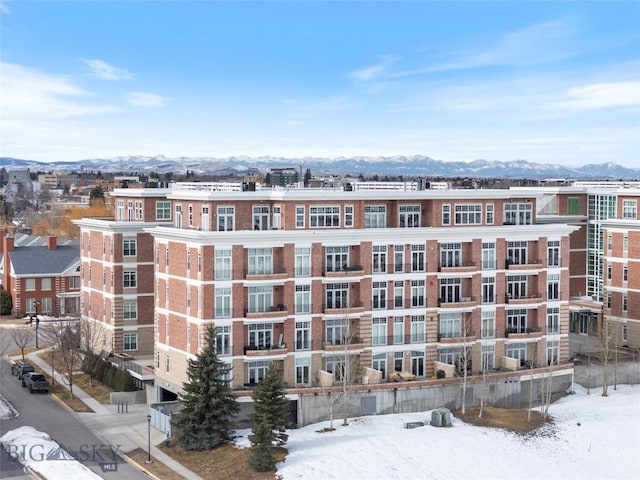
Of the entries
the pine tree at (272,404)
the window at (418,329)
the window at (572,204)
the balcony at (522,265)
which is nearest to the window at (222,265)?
the pine tree at (272,404)

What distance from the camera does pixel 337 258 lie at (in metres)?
45.2

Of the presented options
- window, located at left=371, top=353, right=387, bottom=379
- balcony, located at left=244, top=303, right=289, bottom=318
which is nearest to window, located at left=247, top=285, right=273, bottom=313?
balcony, located at left=244, top=303, right=289, bottom=318

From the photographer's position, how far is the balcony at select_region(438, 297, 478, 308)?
4659 centimetres

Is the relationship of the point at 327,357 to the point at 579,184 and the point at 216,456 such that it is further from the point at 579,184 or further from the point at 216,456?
the point at 579,184

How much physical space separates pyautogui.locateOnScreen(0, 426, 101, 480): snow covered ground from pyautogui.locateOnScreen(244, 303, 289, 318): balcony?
403 inches

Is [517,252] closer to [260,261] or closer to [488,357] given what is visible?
[488,357]

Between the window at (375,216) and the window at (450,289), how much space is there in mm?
4227

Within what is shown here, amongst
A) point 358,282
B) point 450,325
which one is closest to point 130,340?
point 358,282

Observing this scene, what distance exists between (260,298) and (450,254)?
10.3 m

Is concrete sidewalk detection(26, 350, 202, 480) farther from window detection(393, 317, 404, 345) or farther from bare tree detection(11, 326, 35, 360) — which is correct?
window detection(393, 317, 404, 345)

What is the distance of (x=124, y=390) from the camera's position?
1892 inches

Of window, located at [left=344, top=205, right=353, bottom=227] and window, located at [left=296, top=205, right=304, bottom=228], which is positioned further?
window, located at [left=344, top=205, right=353, bottom=227]

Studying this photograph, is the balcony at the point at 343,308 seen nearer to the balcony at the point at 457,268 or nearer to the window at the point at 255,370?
the window at the point at 255,370

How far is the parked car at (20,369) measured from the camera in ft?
168
